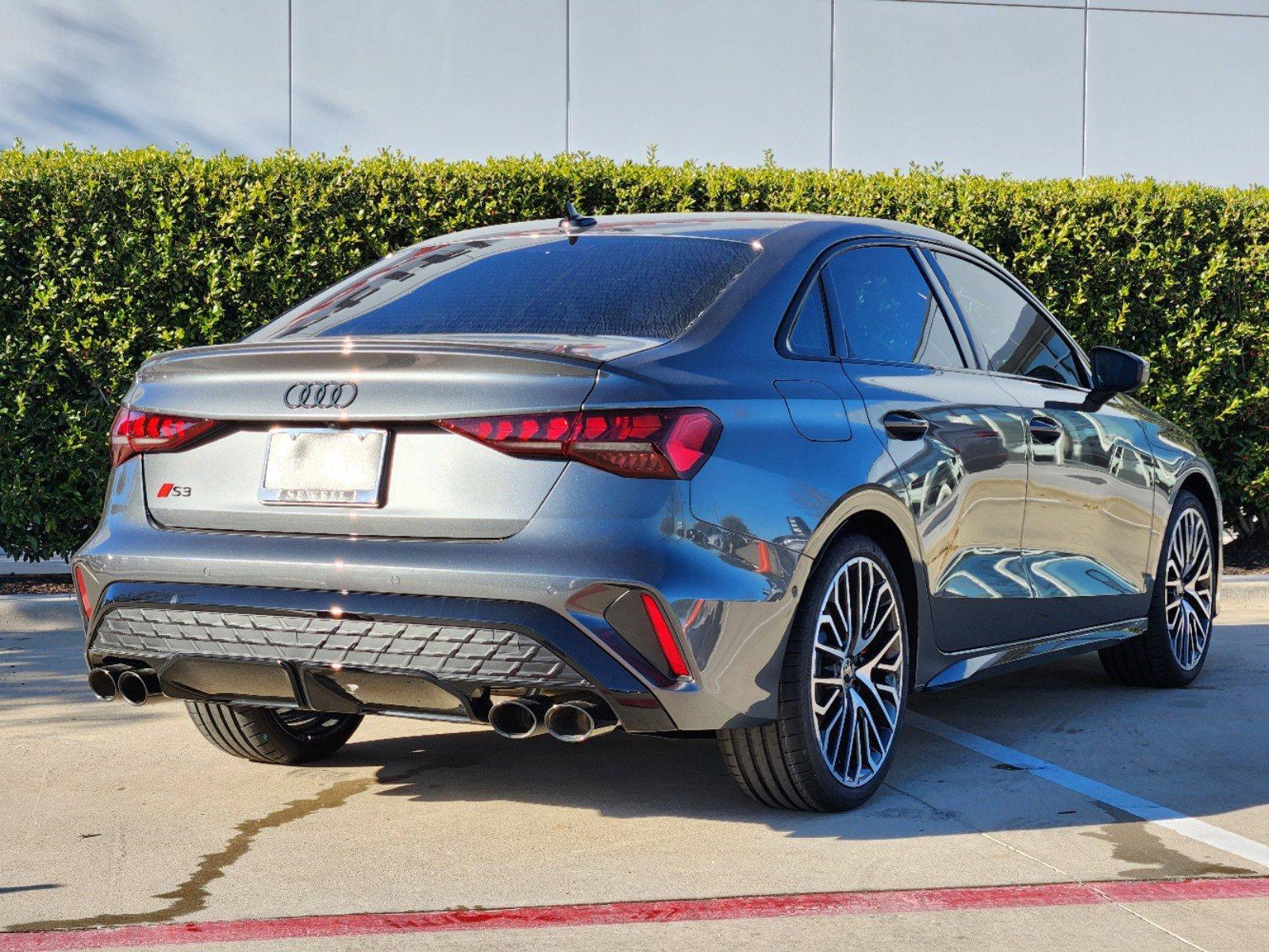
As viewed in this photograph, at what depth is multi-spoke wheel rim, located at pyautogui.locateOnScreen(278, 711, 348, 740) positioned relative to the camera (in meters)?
5.07

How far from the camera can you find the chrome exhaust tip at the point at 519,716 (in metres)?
3.81

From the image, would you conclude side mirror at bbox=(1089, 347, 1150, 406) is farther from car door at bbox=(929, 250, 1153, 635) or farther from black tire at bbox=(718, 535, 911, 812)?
black tire at bbox=(718, 535, 911, 812)

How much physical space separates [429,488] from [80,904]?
4.02 feet

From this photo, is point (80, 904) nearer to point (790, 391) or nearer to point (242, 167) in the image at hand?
point (790, 391)

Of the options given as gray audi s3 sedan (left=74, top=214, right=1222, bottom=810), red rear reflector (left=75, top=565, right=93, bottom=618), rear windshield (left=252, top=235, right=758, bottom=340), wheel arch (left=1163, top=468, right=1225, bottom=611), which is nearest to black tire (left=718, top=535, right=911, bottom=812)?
gray audi s3 sedan (left=74, top=214, right=1222, bottom=810)

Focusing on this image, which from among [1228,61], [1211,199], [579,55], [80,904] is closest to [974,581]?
[80,904]

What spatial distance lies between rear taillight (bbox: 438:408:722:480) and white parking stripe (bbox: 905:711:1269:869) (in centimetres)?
176

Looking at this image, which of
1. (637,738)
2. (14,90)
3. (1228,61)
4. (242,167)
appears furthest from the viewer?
(1228,61)

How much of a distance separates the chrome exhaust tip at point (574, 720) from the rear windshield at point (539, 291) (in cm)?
97

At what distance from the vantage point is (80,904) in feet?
12.1

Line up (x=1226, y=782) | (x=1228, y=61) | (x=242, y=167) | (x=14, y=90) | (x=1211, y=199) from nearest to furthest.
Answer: (x=1226, y=782), (x=242, y=167), (x=1211, y=199), (x=14, y=90), (x=1228, y=61)

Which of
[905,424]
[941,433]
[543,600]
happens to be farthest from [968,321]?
[543,600]

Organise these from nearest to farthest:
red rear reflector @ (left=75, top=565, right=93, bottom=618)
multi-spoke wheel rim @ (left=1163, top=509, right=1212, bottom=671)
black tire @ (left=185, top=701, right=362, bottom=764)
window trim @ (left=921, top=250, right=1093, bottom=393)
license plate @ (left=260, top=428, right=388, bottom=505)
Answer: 1. license plate @ (left=260, top=428, right=388, bottom=505)
2. red rear reflector @ (left=75, top=565, right=93, bottom=618)
3. black tire @ (left=185, top=701, right=362, bottom=764)
4. window trim @ (left=921, top=250, right=1093, bottom=393)
5. multi-spoke wheel rim @ (left=1163, top=509, right=1212, bottom=671)

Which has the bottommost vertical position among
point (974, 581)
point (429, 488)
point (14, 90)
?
point (974, 581)
